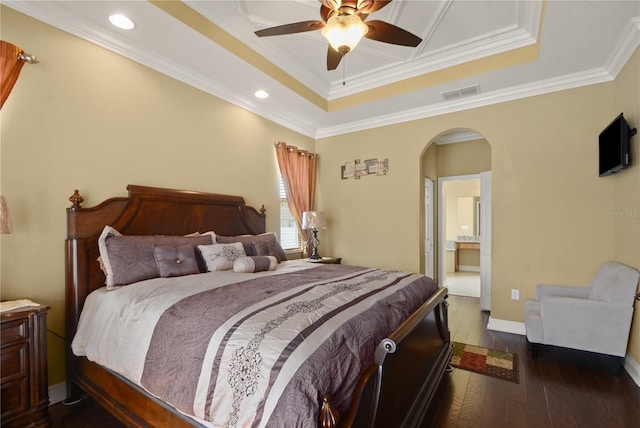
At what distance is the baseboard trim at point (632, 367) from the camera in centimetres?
250

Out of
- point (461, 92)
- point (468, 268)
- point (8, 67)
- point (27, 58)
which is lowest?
point (468, 268)

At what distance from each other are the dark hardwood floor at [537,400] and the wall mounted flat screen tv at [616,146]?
6.02 ft

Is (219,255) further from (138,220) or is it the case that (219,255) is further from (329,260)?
(329,260)

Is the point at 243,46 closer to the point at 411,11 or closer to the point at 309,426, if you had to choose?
the point at 411,11

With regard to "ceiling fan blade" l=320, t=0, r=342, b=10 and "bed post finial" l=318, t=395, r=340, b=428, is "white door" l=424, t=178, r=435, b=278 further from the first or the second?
"bed post finial" l=318, t=395, r=340, b=428

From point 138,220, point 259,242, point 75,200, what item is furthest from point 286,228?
point 75,200

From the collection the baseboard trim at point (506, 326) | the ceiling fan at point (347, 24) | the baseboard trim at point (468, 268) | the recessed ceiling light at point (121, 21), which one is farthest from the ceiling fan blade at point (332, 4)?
the baseboard trim at point (468, 268)

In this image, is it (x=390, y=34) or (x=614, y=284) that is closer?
(x=390, y=34)

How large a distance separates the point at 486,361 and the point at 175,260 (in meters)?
3.02

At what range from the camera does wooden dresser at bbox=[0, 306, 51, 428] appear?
1765 millimetres

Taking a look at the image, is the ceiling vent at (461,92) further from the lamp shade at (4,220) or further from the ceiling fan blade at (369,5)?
the lamp shade at (4,220)

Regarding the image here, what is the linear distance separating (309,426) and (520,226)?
3637 millimetres

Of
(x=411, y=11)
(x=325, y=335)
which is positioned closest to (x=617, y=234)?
(x=411, y=11)

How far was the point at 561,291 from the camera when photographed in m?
3.26
